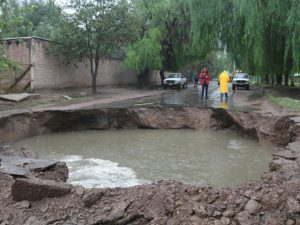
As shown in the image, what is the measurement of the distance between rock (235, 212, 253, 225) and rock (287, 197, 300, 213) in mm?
540

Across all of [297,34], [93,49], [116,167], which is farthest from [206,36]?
[116,167]

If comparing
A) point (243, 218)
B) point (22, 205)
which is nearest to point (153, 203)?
point (243, 218)

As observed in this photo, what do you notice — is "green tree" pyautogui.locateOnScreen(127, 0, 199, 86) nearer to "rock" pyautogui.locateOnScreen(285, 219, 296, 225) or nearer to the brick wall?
the brick wall

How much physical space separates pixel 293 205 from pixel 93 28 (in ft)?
68.4

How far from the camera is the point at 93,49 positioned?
25.5 meters

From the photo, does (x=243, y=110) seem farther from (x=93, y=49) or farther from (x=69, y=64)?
(x=69, y=64)

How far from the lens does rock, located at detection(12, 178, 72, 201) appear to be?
5.75 meters

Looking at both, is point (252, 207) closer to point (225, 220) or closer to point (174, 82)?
point (225, 220)

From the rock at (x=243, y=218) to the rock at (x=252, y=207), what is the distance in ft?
0.26

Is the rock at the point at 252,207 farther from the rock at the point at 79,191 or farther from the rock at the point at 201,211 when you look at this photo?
the rock at the point at 79,191

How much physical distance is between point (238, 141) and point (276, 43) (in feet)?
19.5

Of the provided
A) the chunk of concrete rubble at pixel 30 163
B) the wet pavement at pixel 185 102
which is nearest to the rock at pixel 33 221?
the chunk of concrete rubble at pixel 30 163

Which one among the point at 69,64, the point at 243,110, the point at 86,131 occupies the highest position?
the point at 69,64

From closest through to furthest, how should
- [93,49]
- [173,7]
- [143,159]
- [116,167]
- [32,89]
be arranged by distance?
[116,167], [143,159], [32,89], [93,49], [173,7]
